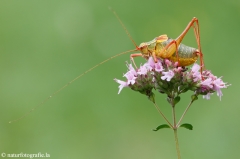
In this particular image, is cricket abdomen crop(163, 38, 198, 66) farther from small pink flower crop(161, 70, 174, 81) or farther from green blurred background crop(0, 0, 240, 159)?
green blurred background crop(0, 0, 240, 159)

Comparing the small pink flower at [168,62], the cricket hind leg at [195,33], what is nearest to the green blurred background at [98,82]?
the cricket hind leg at [195,33]

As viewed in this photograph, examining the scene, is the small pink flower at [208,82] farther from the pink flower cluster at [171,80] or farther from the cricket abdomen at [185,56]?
the cricket abdomen at [185,56]

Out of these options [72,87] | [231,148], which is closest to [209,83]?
[231,148]

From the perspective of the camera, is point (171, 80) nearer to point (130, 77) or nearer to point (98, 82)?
point (130, 77)

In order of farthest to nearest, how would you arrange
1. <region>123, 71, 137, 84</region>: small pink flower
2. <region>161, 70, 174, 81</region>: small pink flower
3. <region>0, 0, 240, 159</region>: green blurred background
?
<region>0, 0, 240, 159</region>: green blurred background → <region>123, 71, 137, 84</region>: small pink flower → <region>161, 70, 174, 81</region>: small pink flower

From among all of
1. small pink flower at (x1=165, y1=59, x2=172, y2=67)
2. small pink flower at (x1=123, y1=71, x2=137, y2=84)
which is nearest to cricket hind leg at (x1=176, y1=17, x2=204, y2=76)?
small pink flower at (x1=165, y1=59, x2=172, y2=67)

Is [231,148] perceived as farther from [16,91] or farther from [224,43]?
[16,91]
